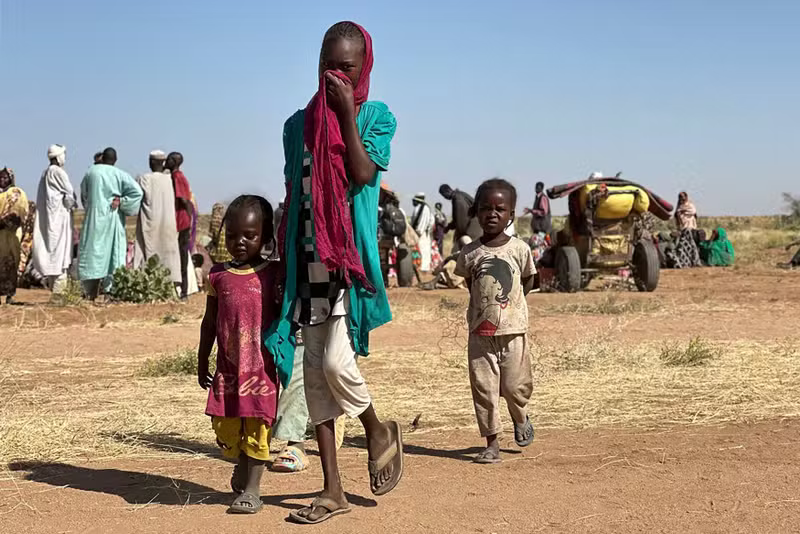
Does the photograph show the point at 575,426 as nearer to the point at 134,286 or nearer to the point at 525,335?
the point at 525,335

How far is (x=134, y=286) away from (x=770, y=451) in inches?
374

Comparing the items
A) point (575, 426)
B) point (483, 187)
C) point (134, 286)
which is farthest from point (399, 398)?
point (134, 286)

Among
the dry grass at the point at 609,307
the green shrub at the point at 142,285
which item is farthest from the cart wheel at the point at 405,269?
the green shrub at the point at 142,285

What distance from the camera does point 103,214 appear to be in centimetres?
1351

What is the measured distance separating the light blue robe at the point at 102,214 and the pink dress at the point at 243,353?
9.62 meters

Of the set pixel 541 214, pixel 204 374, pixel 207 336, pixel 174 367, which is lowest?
pixel 174 367

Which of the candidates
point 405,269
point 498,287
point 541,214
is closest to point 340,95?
point 498,287

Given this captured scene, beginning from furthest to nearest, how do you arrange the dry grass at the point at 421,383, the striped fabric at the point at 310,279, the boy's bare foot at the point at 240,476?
the dry grass at the point at 421,383, the boy's bare foot at the point at 240,476, the striped fabric at the point at 310,279

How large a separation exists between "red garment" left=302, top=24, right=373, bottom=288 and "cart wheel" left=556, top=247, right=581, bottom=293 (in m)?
11.4

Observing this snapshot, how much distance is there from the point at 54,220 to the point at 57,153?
0.92m

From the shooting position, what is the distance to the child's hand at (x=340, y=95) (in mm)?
3951

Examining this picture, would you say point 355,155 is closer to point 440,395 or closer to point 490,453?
point 490,453

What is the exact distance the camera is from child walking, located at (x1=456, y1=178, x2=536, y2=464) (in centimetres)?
530

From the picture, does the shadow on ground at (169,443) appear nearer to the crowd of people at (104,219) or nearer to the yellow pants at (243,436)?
the yellow pants at (243,436)
